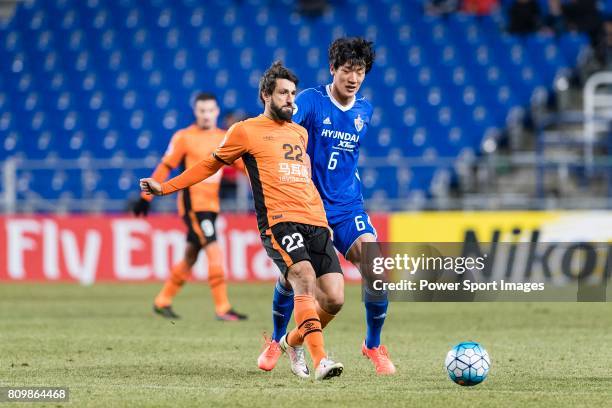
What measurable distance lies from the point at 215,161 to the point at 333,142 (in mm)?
954

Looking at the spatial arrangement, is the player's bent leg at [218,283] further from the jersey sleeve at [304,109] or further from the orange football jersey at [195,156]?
the jersey sleeve at [304,109]

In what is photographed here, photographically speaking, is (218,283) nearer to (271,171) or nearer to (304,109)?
(304,109)

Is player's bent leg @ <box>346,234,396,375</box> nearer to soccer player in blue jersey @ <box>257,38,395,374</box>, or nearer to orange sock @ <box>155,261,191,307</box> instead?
soccer player in blue jersey @ <box>257,38,395,374</box>

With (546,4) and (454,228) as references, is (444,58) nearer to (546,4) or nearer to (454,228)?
(546,4)

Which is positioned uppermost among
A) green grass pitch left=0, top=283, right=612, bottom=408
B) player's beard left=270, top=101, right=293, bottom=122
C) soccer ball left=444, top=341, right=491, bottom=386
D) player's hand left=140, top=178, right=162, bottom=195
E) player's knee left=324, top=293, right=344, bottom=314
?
player's beard left=270, top=101, right=293, bottom=122

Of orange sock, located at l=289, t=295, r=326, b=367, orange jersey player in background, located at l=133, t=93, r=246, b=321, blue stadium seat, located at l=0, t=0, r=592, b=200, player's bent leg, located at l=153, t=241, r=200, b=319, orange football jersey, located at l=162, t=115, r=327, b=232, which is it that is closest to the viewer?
orange sock, located at l=289, t=295, r=326, b=367

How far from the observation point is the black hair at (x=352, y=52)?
818 centimetres

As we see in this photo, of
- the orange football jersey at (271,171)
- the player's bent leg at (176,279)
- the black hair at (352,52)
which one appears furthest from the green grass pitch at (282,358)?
the black hair at (352,52)

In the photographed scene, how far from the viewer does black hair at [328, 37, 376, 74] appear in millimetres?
8180

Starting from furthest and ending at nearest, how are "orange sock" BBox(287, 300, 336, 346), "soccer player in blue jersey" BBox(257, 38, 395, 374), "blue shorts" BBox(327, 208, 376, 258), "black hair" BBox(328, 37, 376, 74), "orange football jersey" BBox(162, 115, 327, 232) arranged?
"blue shorts" BBox(327, 208, 376, 258)
"soccer player in blue jersey" BBox(257, 38, 395, 374)
"black hair" BBox(328, 37, 376, 74)
"orange sock" BBox(287, 300, 336, 346)
"orange football jersey" BBox(162, 115, 327, 232)

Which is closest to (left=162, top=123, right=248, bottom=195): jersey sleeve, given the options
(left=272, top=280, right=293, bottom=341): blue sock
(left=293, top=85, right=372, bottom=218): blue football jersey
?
(left=293, top=85, right=372, bottom=218): blue football jersey

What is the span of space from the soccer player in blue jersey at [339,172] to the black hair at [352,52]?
11mm

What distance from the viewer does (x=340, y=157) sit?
8.53 metres

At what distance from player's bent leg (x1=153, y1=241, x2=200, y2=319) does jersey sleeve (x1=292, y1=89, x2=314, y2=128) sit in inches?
200
